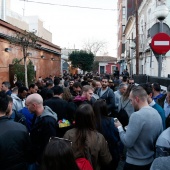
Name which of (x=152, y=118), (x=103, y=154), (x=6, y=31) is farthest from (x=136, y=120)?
(x=6, y=31)

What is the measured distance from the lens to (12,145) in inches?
123

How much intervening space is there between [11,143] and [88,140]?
2.94ft

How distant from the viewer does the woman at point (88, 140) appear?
10.5ft

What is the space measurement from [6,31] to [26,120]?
10766 mm

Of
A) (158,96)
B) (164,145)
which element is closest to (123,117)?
(158,96)

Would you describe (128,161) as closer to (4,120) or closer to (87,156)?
(87,156)

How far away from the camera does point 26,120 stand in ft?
15.7

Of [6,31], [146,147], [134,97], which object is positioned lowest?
[146,147]

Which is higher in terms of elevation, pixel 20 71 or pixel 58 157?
pixel 20 71

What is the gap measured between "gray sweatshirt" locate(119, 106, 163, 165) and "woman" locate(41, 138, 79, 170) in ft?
4.83

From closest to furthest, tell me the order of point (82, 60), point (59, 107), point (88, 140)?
point (88, 140), point (59, 107), point (82, 60)

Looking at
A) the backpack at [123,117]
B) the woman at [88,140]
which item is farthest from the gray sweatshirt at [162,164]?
the backpack at [123,117]

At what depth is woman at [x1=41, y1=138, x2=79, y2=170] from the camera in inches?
82.1

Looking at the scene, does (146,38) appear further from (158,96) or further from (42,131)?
(42,131)
